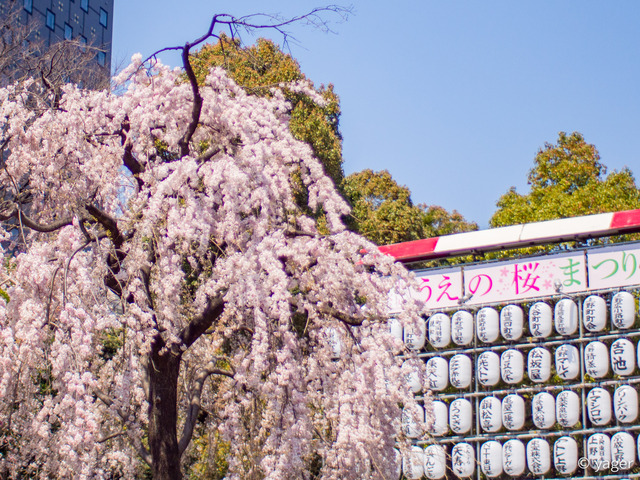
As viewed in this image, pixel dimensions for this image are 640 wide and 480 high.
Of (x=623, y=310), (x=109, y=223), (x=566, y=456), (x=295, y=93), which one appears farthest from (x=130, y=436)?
(x=295, y=93)

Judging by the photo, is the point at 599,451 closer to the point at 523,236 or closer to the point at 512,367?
the point at 512,367

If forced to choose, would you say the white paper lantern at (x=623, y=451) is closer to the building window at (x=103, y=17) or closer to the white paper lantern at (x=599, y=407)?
the white paper lantern at (x=599, y=407)

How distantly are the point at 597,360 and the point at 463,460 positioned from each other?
2953 mm

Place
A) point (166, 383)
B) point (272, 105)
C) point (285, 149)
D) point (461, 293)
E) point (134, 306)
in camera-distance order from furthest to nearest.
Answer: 1. point (461, 293)
2. point (272, 105)
3. point (285, 149)
4. point (166, 383)
5. point (134, 306)

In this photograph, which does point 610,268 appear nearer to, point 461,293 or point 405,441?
point 461,293

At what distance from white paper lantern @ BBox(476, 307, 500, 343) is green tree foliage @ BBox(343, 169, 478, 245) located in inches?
104

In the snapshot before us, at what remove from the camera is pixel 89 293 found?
705 cm

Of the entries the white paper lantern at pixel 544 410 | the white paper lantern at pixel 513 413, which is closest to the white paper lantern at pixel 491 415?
the white paper lantern at pixel 513 413

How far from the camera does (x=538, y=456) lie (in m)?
12.3

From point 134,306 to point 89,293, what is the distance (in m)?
0.62

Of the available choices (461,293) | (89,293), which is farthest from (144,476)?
(89,293)

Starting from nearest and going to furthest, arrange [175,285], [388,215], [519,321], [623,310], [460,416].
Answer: [175,285] < [623,310] < [519,321] < [460,416] < [388,215]

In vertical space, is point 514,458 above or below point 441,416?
below

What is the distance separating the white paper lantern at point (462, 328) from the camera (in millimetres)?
13398
